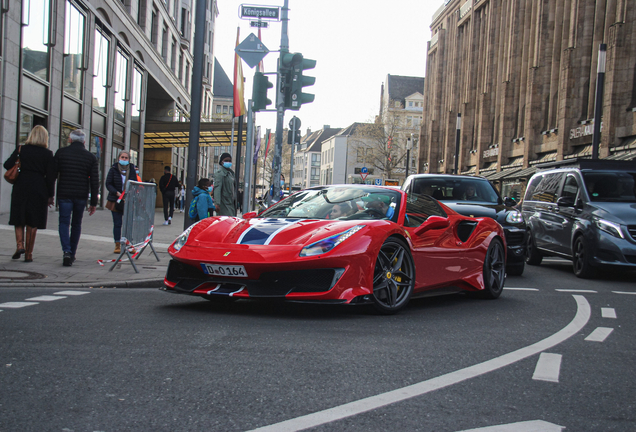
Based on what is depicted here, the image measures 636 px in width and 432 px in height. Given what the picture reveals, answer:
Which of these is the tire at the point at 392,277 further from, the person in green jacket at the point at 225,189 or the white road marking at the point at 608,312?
the person in green jacket at the point at 225,189

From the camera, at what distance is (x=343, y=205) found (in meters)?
6.47

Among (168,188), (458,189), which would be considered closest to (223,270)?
(458,189)

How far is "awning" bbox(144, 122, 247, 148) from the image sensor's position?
33719 millimetres

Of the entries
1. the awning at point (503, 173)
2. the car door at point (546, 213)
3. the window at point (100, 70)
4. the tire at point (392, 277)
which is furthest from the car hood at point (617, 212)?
the awning at point (503, 173)

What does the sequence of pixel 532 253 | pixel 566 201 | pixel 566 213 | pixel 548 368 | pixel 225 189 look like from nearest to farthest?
pixel 548 368, pixel 566 201, pixel 566 213, pixel 225 189, pixel 532 253

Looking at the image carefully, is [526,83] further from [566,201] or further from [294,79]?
[566,201]

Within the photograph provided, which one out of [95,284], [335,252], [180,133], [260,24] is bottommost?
[95,284]

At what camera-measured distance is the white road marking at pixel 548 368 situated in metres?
3.83

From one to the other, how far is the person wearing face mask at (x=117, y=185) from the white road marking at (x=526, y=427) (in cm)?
903

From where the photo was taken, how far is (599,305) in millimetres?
7223

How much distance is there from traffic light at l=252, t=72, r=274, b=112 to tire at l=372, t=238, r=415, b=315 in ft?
22.0

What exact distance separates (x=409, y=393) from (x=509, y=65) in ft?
147

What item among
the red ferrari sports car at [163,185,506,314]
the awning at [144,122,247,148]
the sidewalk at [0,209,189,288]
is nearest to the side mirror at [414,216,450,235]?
the red ferrari sports car at [163,185,506,314]

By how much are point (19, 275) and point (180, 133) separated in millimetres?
29344
